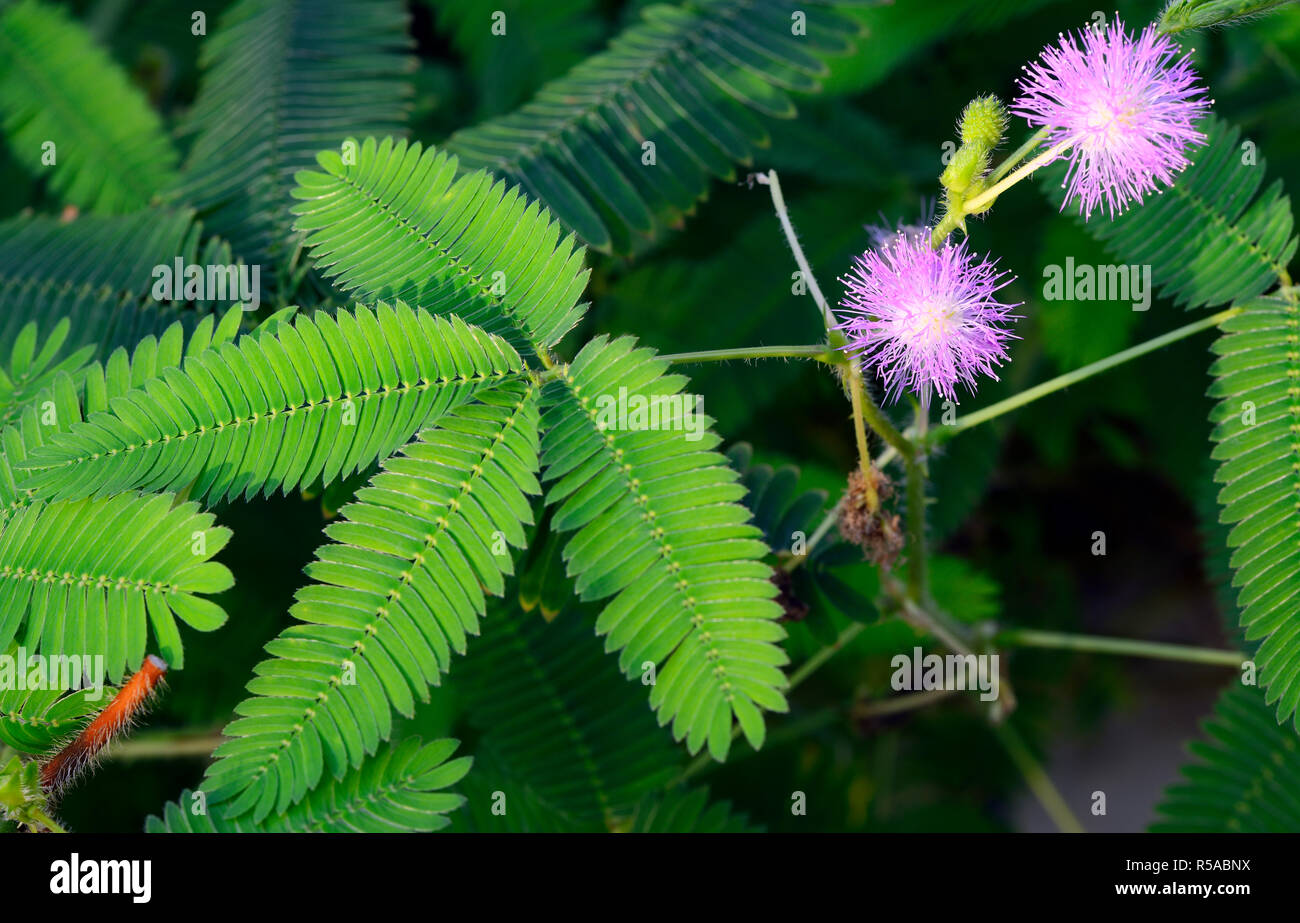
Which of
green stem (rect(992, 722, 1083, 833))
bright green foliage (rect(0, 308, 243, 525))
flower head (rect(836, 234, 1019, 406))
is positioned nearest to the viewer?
flower head (rect(836, 234, 1019, 406))

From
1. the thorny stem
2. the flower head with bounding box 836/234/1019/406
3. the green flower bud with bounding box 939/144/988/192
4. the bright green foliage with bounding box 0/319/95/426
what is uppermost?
the green flower bud with bounding box 939/144/988/192

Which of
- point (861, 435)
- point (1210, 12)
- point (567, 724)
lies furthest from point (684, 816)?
point (1210, 12)

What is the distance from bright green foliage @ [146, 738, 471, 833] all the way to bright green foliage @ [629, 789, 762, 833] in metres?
0.50

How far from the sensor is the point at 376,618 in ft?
4.55

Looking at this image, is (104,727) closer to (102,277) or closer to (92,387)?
(92,387)

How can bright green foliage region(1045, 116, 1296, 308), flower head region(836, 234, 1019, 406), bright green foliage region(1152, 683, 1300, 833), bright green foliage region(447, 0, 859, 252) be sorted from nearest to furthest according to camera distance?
flower head region(836, 234, 1019, 406) < bright green foliage region(1045, 116, 1296, 308) < bright green foliage region(1152, 683, 1300, 833) < bright green foliage region(447, 0, 859, 252)

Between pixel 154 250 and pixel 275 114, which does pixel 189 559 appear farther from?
pixel 275 114

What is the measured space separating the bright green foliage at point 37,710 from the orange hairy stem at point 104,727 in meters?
0.03

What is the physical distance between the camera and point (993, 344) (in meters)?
1.42

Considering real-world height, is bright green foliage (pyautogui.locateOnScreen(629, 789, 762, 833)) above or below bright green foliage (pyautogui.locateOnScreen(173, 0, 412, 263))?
below

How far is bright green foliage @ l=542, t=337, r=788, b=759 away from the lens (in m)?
1.38

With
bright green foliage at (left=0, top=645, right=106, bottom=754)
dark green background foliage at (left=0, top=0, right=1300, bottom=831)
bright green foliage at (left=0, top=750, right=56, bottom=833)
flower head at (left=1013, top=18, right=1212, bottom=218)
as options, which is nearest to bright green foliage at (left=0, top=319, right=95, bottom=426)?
dark green background foliage at (left=0, top=0, right=1300, bottom=831)

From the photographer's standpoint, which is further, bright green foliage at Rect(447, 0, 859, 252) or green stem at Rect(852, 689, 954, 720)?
green stem at Rect(852, 689, 954, 720)

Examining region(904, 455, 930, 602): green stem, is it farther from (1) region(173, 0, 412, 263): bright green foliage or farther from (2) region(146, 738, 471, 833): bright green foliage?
(1) region(173, 0, 412, 263): bright green foliage
